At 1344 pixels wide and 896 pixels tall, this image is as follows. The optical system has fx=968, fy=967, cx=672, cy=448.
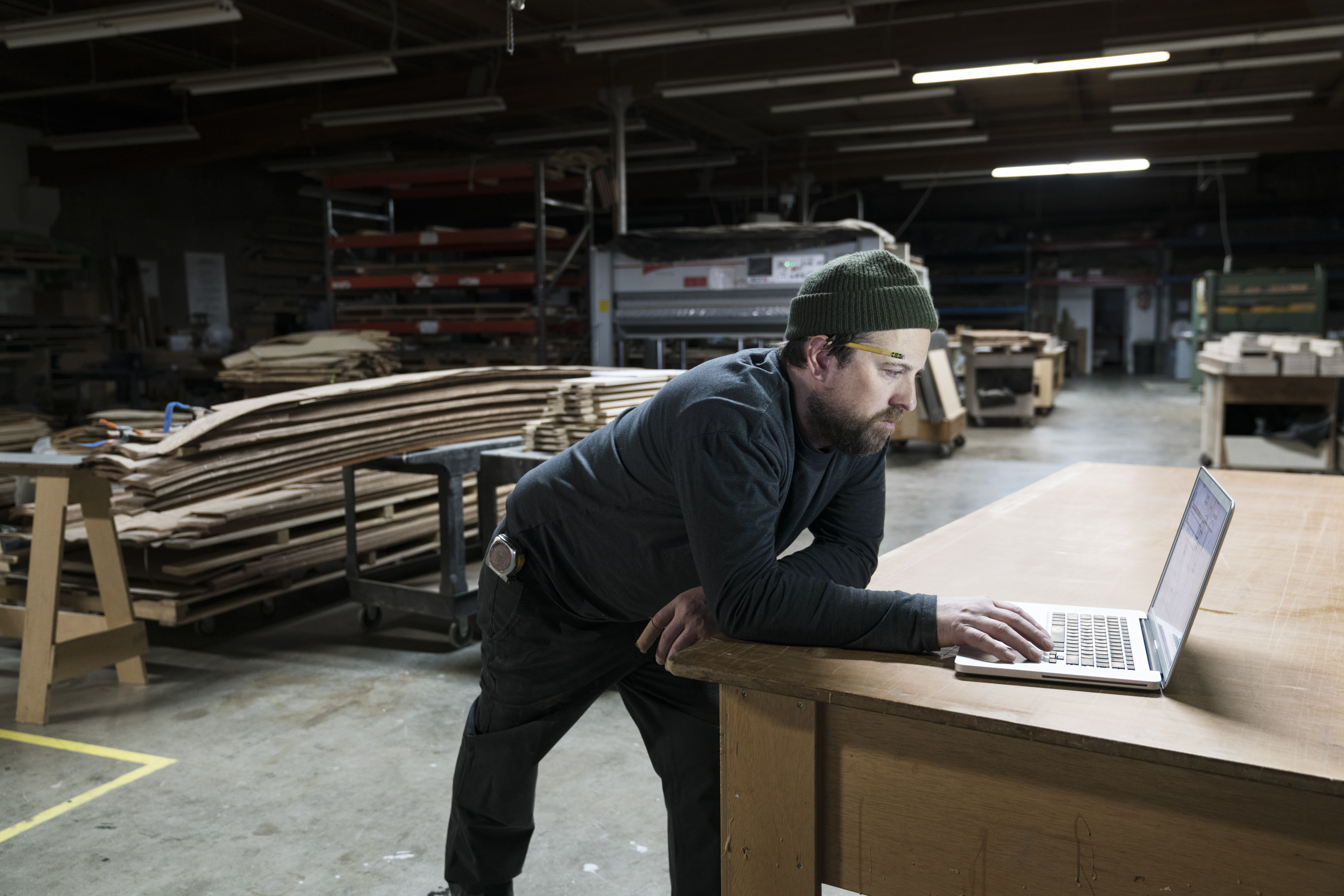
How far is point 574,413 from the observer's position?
4.36m

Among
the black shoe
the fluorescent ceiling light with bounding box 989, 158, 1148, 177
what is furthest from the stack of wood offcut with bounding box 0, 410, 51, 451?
the fluorescent ceiling light with bounding box 989, 158, 1148, 177

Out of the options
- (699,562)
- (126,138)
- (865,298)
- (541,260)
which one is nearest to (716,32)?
(541,260)

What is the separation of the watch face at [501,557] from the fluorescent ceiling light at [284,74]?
24.4ft

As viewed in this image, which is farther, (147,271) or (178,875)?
(147,271)

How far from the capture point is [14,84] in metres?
11.5

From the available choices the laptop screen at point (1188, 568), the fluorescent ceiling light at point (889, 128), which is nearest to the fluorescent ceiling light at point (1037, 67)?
the fluorescent ceiling light at point (889, 128)

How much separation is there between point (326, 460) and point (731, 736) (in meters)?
3.14

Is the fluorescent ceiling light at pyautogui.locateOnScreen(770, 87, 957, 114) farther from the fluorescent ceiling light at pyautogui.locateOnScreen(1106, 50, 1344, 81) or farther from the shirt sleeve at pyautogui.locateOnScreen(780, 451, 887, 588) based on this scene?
the shirt sleeve at pyautogui.locateOnScreen(780, 451, 887, 588)

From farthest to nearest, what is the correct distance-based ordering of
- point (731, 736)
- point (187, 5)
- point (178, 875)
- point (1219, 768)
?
point (187, 5)
point (178, 875)
point (731, 736)
point (1219, 768)

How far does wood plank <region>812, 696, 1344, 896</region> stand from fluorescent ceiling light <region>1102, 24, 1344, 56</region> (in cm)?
863

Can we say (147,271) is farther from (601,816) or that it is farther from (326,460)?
(601,816)

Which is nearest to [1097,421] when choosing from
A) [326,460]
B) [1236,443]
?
[1236,443]

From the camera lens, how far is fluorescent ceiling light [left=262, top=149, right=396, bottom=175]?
12750mm

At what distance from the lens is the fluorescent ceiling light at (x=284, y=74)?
8438 mm
